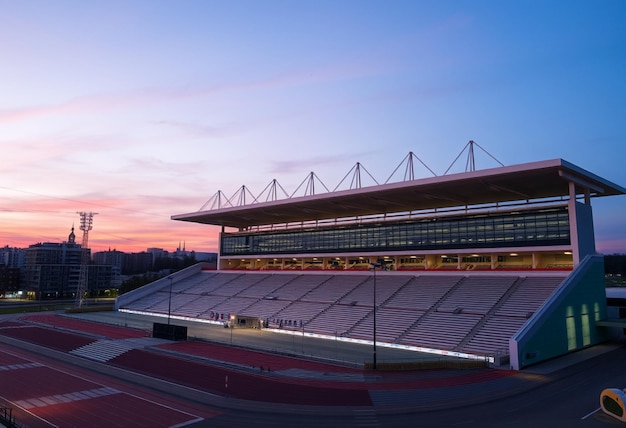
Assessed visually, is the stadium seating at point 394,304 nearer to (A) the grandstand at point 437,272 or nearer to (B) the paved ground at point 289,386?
(A) the grandstand at point 437,272

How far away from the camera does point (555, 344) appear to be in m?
33.9

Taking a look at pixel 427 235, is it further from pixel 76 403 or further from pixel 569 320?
pixel 76 403

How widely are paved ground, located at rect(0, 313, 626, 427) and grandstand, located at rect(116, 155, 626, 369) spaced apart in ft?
12.5

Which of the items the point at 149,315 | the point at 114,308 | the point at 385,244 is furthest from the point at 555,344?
the point at 114,308

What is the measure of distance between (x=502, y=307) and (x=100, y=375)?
109ft

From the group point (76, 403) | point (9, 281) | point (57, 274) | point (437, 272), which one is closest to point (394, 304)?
point (437, 272)

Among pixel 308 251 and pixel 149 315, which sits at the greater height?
pixel 308 251

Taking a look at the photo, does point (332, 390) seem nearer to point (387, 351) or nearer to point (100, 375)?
point (387, 351)

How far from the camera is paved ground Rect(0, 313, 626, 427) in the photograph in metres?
21.0

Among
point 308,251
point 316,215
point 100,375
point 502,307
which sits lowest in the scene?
point 100,375

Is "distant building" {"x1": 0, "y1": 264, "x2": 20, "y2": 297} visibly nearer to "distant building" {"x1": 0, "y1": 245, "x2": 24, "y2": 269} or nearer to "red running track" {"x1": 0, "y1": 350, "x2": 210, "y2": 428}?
"distant building" {"x1": 0, "y1": 245, "x2": 24, "y2": 269}

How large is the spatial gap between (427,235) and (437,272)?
4.81m

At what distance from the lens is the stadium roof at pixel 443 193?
39562mm

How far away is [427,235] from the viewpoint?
51625 millimetres
